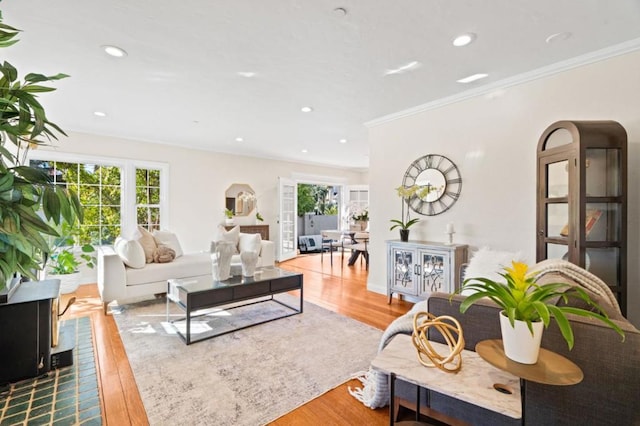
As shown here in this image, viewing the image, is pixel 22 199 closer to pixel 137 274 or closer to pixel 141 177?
pixel 137 274

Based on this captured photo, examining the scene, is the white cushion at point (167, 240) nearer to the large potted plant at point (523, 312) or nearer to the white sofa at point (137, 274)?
the white sofa at point (137, 274)

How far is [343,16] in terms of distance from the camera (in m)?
2.02

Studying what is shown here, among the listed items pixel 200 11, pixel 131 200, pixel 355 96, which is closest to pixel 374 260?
pixel 355 96

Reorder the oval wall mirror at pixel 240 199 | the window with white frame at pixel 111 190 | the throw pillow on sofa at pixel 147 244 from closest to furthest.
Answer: the throw pillow on sofa at pixel 147 244
the window with white frame at pixel 111 190
the oval wall mirror at pixel 240 199

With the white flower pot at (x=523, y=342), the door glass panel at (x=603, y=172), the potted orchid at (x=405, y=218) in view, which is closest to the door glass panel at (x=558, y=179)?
the door glass panel at (x=603, y=172)

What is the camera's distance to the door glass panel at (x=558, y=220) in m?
2.44

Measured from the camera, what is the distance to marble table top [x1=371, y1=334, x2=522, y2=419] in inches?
39.1

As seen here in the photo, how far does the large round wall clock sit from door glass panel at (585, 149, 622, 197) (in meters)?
1.27

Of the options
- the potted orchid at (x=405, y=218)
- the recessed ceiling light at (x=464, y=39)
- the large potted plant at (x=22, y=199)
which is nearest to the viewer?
the large potted plant at (x=22, y=199)

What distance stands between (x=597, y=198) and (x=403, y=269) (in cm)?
194

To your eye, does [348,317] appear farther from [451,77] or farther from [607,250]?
[451,77]

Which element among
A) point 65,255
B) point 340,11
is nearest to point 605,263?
point 340,11

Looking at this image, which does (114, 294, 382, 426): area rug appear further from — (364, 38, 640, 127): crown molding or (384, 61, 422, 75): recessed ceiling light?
Answer: (364, 38, 640, 127): crown molding

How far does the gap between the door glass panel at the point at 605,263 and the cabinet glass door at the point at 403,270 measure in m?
1.60
